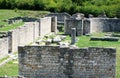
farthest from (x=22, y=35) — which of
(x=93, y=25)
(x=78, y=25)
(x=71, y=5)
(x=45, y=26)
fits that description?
(x=71, y=5)

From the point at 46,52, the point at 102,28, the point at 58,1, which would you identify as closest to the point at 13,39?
the point at 46,52

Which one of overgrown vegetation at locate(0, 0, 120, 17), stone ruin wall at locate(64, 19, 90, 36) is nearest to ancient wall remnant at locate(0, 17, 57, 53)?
stone ruin wall at locate(64, 19, 90, 36)

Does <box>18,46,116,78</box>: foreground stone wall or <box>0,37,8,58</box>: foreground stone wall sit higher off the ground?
<box>18,46,116,78</box>: foreground stone wall

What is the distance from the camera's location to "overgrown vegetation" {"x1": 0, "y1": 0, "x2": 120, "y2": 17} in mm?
49031

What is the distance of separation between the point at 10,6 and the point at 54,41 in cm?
3321

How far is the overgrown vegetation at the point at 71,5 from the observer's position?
161 ft

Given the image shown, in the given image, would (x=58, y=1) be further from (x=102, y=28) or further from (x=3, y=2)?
(x=102, y=28)

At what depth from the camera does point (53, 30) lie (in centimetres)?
3681

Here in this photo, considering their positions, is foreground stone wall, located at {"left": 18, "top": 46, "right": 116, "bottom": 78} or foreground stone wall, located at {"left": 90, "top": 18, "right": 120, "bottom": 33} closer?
Answer: foreground stone wall, located at {"left": 18, "top": 46, "right": 116, "bottom": 78}

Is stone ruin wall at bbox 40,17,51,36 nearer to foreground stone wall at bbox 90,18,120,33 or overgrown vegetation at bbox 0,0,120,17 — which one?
foreground stone wall at bbox 90,18,120,33

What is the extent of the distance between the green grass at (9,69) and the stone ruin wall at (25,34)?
1832 mm

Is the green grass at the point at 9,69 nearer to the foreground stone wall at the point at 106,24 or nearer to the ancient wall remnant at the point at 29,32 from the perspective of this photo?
the ancient wall remnant at the point at 29,32

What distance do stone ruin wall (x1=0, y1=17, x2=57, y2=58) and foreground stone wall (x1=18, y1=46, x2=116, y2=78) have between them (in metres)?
8.70

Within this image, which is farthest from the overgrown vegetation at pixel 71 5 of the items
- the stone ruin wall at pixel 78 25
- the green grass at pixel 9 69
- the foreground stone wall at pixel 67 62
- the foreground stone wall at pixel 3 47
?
the foreground stone wall at pixel 67 62
